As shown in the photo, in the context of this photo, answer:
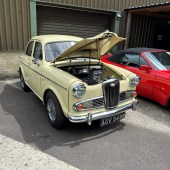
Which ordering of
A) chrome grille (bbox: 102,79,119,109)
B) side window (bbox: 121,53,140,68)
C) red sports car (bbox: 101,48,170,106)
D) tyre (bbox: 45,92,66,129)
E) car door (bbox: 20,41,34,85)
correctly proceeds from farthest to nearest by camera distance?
side window (bbox: 121,53,140,68) < car door (bbox: 20,41,34,85) < red sports car (bbox: 101,48,170,106) < tyre (bbox: 45,92,66,129) < chrome grille (bbox: 102,79,119,109)

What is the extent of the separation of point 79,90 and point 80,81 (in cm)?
17

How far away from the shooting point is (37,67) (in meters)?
4.07

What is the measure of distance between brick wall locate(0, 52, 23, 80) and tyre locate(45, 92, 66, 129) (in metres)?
4.17

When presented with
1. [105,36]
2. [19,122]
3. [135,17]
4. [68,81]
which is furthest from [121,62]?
[135,17]

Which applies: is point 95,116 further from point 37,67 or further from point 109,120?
point 37,67

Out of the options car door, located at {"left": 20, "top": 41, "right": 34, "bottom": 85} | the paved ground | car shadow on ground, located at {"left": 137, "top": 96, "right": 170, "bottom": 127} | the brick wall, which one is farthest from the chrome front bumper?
the brick wall

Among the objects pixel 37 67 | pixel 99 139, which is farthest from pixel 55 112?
pixel 37 67

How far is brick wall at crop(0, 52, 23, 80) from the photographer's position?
23.0 feet

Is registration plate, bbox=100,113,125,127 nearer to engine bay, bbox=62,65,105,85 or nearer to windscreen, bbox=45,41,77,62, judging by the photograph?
engine bay, bbox=62,65,105,85

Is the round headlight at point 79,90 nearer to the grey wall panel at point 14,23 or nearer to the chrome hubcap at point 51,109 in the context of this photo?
the chrome hubcap at point 51,109

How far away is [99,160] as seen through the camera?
273 cm

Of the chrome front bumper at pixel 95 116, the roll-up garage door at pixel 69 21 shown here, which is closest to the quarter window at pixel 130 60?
the chrome front bumper at pixel 95 116

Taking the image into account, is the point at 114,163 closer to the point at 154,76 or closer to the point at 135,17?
the point at 154,76

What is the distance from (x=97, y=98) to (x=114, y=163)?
3.40 feet
